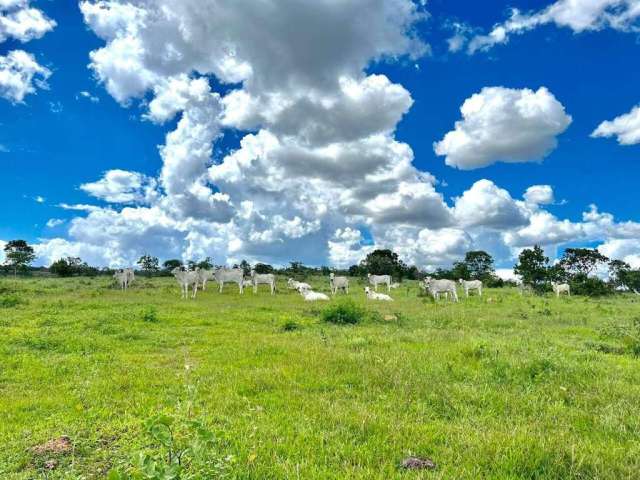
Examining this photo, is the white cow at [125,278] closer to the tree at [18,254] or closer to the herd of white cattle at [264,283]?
the herd of white cattle at [264,283]

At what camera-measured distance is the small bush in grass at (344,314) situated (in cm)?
2016

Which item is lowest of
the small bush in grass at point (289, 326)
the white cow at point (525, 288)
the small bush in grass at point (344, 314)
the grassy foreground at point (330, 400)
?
the grassy foreground at point (330, 400)

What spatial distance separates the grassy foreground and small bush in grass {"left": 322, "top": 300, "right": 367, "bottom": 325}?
319 cm

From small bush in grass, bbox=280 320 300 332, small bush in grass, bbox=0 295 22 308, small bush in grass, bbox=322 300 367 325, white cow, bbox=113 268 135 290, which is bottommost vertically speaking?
small bush in grass, bbox=280 320 300 332

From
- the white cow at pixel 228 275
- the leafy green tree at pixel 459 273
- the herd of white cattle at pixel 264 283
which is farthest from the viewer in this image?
the leafy green tree at pixel 459 273

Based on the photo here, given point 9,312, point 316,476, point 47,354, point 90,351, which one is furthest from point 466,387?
point 9,312

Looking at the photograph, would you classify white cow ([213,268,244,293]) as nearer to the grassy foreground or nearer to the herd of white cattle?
the herd of white cattle

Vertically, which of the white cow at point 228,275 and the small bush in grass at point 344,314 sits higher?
the white cow at point 228,275

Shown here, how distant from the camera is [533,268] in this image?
53.0 m

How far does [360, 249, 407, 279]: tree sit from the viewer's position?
73.7 m

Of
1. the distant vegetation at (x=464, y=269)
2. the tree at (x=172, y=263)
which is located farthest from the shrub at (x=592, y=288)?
the tree at (x=172, y=263)

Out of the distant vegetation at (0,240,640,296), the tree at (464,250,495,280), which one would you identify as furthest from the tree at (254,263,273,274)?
the tree at (464,250,495,280)

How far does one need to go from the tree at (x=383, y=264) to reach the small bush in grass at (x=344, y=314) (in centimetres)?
4884

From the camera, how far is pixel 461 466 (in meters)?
5.60
